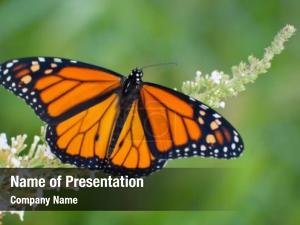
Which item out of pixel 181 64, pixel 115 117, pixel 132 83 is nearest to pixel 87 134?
pixel 115 117

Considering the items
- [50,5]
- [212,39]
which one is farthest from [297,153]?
[50,5]

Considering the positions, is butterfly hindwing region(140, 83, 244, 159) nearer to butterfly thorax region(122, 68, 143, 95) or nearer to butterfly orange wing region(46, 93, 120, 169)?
butterfly thorax region(122, 68, 143, 95)

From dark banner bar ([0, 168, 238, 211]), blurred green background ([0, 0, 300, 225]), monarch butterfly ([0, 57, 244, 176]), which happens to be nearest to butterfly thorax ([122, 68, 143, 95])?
monarch butterfly ([0, 57, 244, 176])

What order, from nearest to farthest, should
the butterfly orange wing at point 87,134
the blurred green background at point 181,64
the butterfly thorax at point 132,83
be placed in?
the butterfly orange wing at point 87,134, the butterfly thorax at point 132,83, the blurred green background at point 181,64

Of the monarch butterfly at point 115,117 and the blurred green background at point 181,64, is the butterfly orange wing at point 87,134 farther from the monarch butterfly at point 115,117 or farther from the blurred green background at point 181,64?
the blurred green background at point 181,64

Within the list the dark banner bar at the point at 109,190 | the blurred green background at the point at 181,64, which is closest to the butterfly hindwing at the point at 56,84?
the dark banner bar at the point at 109,190

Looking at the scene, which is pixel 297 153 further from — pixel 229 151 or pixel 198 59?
pixel 229 151
